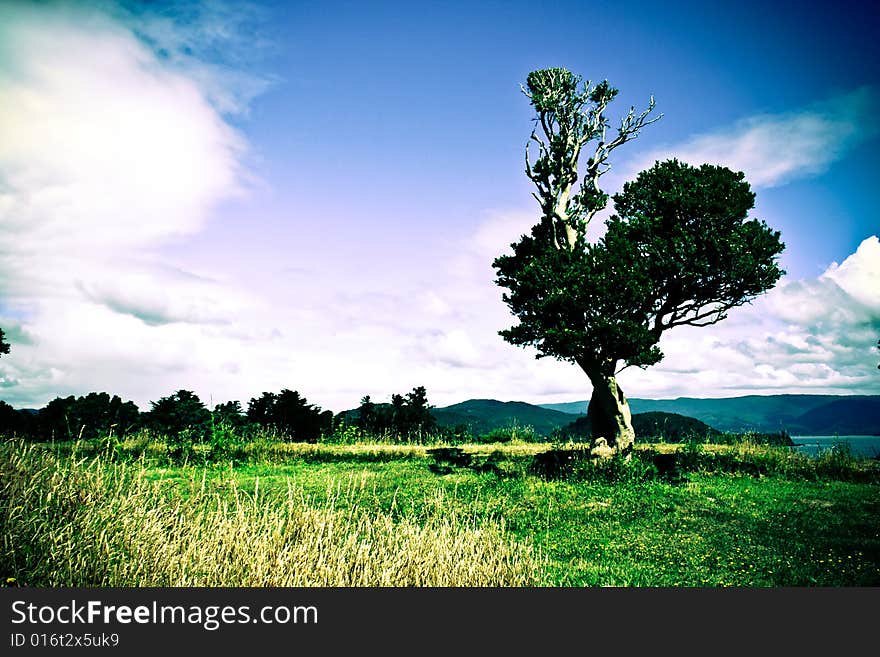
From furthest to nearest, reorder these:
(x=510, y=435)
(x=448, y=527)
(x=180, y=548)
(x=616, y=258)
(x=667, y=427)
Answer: (x=510, y=435) < (x=667, y=427) < (x=616, y=258) < (x=448, y=527) < (x=180, y=548)

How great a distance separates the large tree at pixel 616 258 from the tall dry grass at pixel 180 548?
12040 millimetres

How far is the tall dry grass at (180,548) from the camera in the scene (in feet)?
19.3

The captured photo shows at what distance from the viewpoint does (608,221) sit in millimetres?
22062

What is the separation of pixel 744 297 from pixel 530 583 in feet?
61.7

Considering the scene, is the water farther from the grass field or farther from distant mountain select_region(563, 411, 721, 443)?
distant mountain select_region(563, 411, 721, 443)

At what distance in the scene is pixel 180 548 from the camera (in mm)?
6516

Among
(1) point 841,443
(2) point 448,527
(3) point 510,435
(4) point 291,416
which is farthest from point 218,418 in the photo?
(1) point 841,443

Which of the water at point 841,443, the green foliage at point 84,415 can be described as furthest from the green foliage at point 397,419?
the water at point 841,443

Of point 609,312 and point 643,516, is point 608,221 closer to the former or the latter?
point 609,312

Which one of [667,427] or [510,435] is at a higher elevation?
[667,427]

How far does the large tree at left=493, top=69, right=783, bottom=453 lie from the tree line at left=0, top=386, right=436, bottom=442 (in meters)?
8.79

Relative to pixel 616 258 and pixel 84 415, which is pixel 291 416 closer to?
pixel 84 415

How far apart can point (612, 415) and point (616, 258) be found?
6.08 metres

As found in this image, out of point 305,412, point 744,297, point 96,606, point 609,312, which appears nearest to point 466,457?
point 609,312
